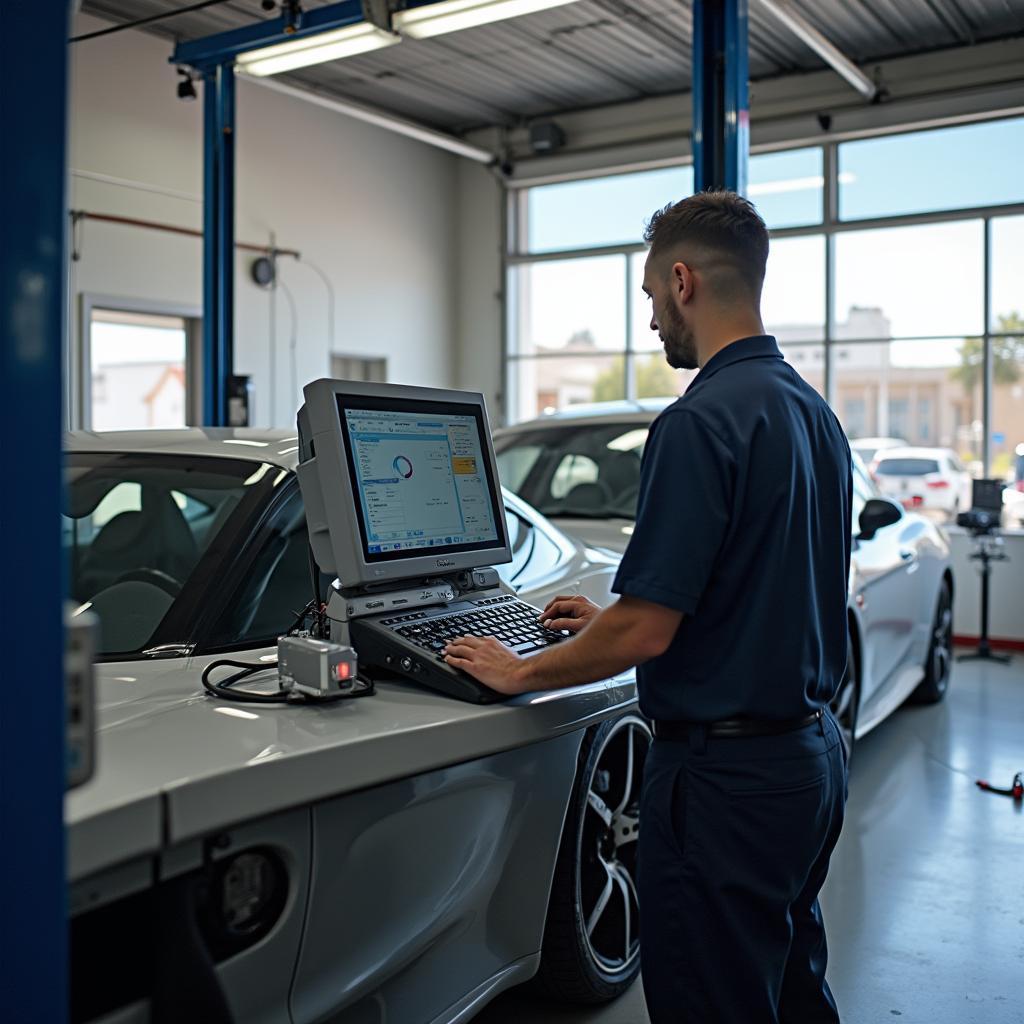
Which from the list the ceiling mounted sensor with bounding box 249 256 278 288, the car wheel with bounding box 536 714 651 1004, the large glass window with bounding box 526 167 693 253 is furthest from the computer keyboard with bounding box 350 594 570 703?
the large glass window with bounding box 526 167 693 253

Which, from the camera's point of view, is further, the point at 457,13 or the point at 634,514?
the point at 457,13

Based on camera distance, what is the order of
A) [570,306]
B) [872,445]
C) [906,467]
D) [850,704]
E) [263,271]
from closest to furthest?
[850,704] < [263,271] < [906,467] < [872,445] < [570,306]

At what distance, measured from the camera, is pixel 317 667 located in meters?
1.70

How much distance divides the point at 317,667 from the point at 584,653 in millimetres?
386

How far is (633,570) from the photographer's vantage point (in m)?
1.64

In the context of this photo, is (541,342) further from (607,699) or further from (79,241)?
(607,699)

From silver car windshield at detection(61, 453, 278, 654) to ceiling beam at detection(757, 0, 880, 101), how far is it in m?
4.70

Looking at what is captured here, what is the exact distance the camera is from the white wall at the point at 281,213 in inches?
310

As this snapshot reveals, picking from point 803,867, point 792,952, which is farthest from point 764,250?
point 792,952

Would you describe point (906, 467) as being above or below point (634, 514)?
above

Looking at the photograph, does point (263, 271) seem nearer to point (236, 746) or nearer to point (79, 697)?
point (236, 746)

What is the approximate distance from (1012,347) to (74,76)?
275 inches

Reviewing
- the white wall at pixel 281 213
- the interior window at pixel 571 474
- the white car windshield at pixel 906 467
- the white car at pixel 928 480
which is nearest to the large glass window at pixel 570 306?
the white wall at pixel 281 213

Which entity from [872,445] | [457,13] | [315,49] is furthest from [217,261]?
[872,445]
